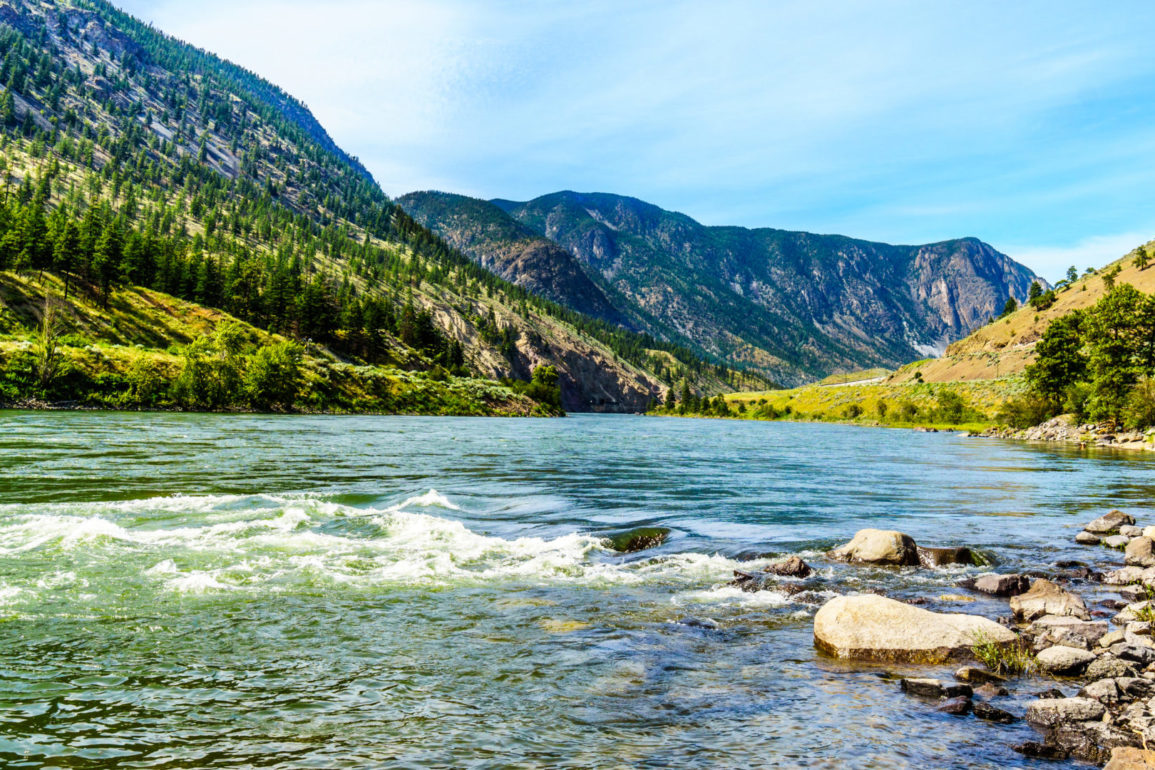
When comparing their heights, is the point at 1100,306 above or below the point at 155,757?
above

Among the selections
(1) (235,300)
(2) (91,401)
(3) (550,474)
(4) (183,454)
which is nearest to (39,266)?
(1) (235,300)

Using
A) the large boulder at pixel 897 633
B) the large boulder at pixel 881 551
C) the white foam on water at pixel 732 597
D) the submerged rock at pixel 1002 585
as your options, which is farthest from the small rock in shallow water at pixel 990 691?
the large boulder at pixel 881 551

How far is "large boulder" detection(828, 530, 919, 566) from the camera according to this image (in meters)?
18.4

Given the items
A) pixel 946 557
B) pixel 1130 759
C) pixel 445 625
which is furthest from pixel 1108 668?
pixel 445 625

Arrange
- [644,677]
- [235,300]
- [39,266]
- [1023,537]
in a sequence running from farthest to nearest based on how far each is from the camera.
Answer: [235,300]
[39,266]
[1023,537]
[644,677]

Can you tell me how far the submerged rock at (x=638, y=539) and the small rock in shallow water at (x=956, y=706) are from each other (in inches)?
464

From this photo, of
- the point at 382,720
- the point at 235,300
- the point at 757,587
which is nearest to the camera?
the point at 382,720

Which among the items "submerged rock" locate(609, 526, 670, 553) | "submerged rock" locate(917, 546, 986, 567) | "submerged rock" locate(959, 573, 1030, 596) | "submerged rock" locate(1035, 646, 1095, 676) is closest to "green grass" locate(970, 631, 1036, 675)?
"submerged rock" locate(1035, 646, 1095, 676)

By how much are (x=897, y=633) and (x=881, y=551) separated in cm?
759

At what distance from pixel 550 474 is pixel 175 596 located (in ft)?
94.1

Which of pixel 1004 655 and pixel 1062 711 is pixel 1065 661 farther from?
pixel 1062 711

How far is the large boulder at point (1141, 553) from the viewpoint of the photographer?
18.3 meters

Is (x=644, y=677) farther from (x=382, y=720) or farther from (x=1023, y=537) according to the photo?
(x=1023, y=537)

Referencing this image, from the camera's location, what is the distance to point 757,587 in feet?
52.0
